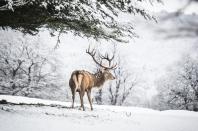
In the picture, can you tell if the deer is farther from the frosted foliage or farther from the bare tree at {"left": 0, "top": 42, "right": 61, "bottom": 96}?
the bare tree at {"left": 0, "top": 42, "right": 61, "bottom": 96}

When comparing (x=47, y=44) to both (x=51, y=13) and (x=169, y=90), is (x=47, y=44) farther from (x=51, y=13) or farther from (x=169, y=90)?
(x=51, y=13)

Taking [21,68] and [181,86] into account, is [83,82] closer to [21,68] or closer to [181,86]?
[21,68]

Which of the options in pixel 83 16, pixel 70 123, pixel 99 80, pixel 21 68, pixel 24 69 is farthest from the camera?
pixel 24 69

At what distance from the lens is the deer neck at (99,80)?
9094 mm

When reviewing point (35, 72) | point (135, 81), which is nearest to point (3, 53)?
point (35, 72)

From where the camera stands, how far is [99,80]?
360 inches

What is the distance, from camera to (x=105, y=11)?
22.4 ft

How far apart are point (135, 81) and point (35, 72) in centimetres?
948

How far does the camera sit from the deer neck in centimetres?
909

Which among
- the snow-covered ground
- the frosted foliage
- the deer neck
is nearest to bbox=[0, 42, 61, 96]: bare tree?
the frosted foliage

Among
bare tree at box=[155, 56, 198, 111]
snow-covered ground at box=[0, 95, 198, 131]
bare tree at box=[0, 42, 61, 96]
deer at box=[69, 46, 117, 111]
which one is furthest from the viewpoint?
bare tree at box=[0, 42, 61, 96]

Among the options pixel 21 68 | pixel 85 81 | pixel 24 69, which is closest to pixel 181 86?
pixel 24 69

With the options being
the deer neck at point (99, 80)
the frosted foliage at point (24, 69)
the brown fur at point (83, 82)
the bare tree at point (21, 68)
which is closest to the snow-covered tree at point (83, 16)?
the brown fur at point (83, 82)

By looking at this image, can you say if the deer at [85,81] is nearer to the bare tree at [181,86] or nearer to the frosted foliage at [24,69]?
the bare tree at [181,86]
